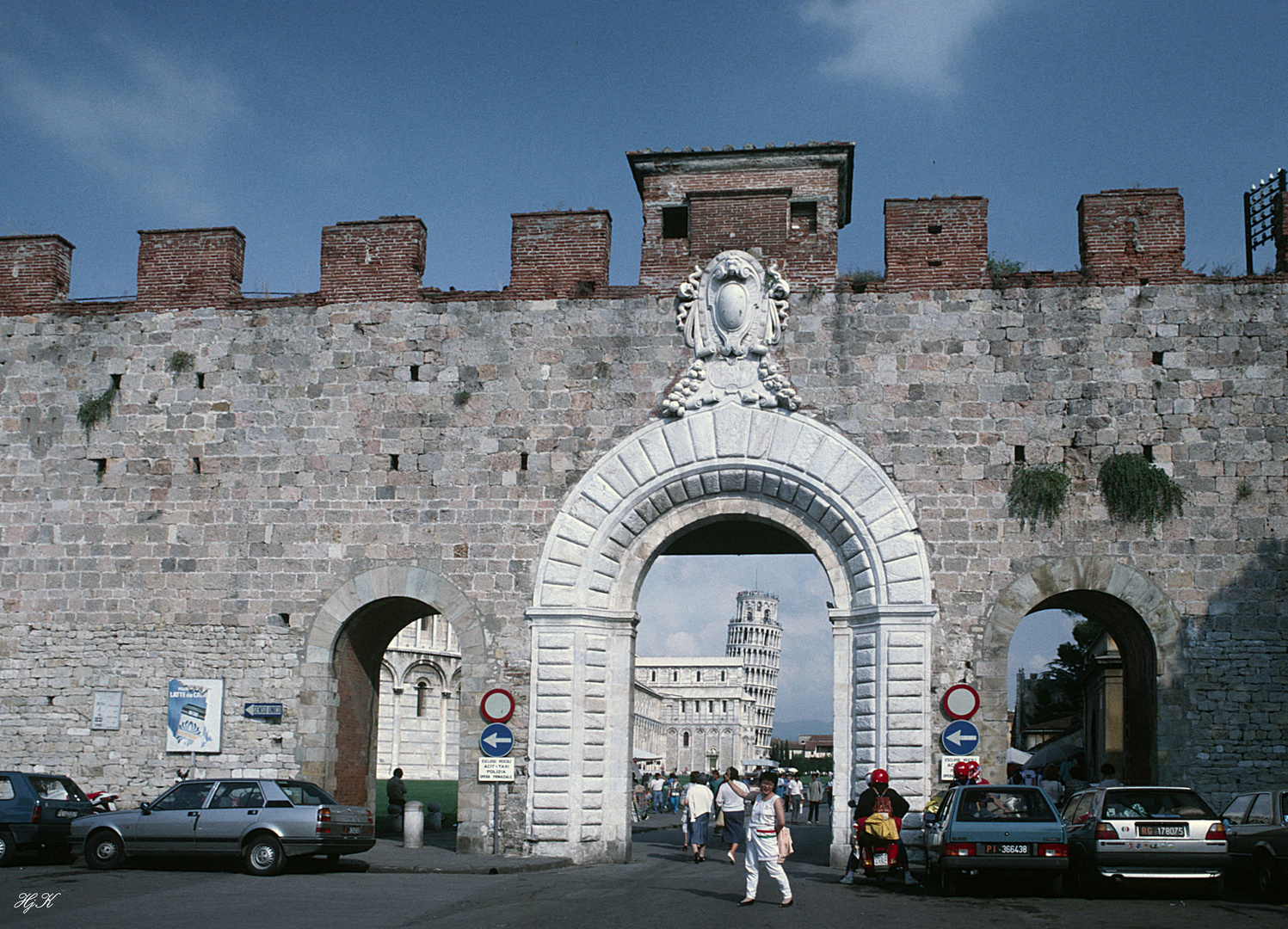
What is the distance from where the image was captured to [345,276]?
738 inches

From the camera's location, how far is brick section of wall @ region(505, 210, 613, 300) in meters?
18.2

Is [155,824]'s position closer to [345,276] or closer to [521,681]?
[521,681]

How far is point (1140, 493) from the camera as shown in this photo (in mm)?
16297

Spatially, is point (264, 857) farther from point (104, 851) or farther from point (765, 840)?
point (765, 840)

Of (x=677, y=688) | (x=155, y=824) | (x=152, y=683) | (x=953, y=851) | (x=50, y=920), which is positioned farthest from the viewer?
(x=677, y=688)

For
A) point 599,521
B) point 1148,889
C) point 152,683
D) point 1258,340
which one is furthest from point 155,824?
point 1258,340

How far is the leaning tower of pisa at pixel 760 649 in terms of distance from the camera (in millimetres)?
126938

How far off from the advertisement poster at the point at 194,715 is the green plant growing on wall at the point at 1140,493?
12.6 meters

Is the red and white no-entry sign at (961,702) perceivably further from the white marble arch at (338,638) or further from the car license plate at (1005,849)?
the white marble arch at (338,638)

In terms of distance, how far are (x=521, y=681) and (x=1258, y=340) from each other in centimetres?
1099

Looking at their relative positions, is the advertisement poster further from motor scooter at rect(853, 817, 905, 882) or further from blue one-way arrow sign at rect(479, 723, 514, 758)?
motor scooter at rect(853, 817, 905, 882)

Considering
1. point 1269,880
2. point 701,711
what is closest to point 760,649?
point 701,711

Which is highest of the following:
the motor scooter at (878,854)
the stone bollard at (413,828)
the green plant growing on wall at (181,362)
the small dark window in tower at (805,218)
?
the small dark window in tower at (805,218)

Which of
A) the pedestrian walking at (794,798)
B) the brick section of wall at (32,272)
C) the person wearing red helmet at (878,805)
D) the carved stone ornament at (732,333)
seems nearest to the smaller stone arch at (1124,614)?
the person wearing red helmet at (878,805)
